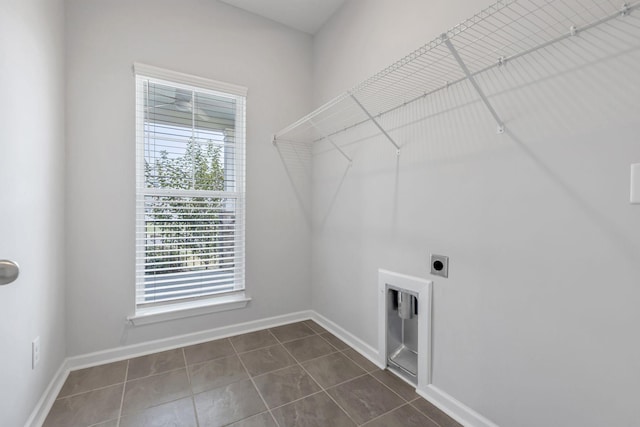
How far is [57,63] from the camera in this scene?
5.66 ft

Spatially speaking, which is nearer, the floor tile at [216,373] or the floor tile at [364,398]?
the floor tile at [364,398]

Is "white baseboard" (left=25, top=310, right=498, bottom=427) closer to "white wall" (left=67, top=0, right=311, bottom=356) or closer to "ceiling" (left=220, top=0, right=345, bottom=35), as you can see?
"white wall" (left=67, top=0, right=311, bottom=356)

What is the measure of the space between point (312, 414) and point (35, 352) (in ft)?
4.75

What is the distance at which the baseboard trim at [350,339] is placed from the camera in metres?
2.04

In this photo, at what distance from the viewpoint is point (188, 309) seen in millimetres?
2271

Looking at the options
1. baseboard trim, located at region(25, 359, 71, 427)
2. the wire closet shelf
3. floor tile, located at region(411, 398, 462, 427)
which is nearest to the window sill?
baseboard trim, located at region(25, 359, 71, 427)

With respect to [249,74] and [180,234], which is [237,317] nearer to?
[180,234]

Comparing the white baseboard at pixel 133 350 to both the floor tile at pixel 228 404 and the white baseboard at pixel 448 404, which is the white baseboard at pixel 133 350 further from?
the white baseboard at pixel 448 404

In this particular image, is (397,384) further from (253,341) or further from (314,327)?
(253,341)

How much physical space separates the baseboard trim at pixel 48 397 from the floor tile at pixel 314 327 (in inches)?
68.7

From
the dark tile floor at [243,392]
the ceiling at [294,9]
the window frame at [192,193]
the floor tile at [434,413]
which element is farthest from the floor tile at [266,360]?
the ceiling at [294,9]

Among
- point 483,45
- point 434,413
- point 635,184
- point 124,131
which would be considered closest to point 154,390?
point 434,413

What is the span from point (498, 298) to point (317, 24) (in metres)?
2.69

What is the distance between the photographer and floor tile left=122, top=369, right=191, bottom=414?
1590 mm
